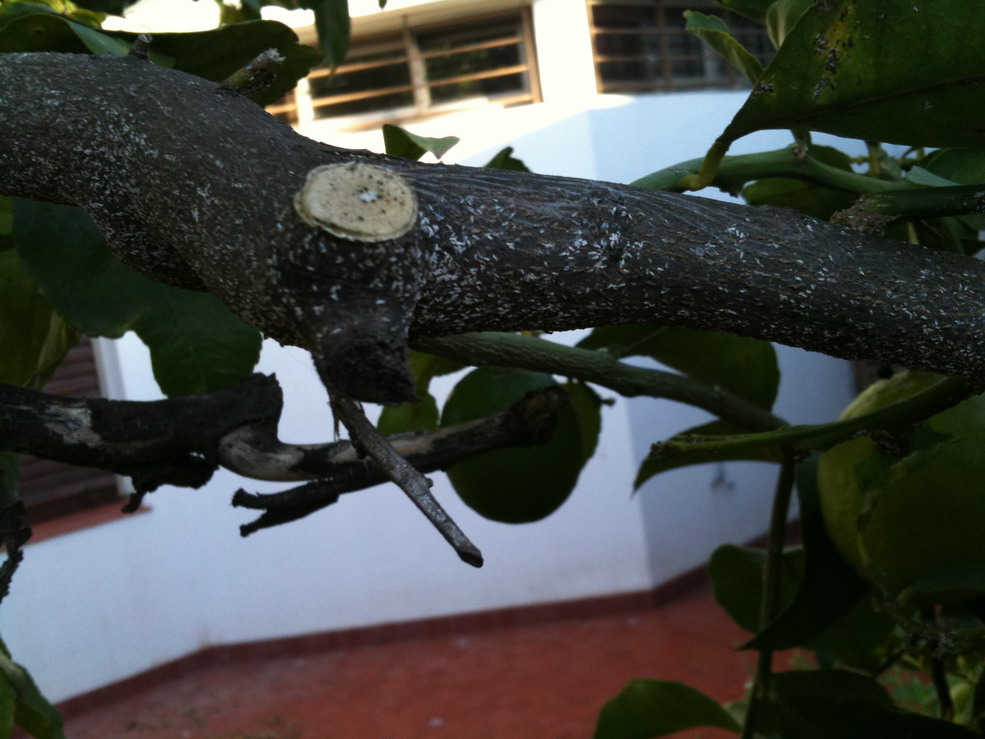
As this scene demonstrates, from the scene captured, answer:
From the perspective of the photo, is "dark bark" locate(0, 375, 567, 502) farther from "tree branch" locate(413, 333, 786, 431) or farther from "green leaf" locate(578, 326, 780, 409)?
"green leaf" locate(578, 326, 780, 409)

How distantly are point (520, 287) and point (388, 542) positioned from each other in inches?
126

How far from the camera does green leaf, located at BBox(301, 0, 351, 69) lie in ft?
2.26

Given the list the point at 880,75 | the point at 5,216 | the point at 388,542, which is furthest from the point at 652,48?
the point at 880,75

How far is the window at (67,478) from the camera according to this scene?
9.88 feet

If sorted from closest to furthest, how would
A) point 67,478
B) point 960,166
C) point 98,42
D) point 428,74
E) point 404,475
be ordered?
point 404,475
point 98,42
point 960,166
point 428,74
point 67,478

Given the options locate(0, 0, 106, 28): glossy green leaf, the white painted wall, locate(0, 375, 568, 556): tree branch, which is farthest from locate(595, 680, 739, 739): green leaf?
the white painted wall

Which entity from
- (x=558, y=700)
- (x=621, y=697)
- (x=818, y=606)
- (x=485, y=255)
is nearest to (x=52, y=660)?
(x=558, y=700)

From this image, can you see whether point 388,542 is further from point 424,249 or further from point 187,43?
point 424,249

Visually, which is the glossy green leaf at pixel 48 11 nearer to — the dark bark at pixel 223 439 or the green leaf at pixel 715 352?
the dark bark at pixel 223 439

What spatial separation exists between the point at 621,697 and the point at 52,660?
2.63m

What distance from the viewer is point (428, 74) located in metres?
2.93

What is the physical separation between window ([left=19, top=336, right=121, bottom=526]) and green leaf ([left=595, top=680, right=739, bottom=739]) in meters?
2.58

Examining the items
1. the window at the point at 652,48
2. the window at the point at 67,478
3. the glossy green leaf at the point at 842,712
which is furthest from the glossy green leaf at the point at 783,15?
the window at the point at 67,478

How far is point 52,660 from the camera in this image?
9.62 ft
